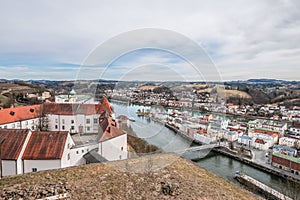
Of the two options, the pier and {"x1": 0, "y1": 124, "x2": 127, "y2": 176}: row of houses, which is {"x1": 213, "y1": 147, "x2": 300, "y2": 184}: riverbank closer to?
the pier

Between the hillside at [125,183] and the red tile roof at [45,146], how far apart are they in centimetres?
229

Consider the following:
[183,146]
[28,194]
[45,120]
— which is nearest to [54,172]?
[28,194]

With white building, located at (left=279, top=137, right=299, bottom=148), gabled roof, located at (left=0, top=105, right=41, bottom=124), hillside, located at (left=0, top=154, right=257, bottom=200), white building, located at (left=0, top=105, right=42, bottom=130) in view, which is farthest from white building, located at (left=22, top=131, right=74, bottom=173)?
white building, located at (left=279, top=137, right=299, bottom=148)

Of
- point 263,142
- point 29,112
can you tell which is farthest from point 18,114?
point 263,142

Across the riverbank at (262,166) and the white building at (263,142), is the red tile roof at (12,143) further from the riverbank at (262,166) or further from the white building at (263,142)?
the white building at (263,142)

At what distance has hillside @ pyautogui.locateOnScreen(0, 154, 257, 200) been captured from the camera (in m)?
3.14

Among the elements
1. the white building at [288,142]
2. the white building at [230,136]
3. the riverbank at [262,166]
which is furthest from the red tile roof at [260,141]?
the riverbank at [262,166]

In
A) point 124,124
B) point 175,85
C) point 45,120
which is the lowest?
point 45,120

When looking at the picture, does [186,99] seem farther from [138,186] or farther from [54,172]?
[54,172]

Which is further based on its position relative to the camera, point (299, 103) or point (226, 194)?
point (299, 103)

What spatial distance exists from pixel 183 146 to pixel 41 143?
5.85 metres

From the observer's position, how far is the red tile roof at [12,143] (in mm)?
5609

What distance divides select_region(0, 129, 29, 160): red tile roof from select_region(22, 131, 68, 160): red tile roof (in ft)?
0.78

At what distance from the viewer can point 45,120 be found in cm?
1355
